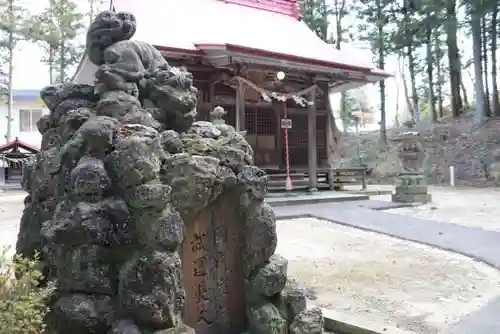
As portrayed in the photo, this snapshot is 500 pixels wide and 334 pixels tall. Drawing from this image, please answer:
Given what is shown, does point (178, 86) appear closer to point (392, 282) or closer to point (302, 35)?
point (392, 282)

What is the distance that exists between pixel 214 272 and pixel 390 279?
9.07 ft

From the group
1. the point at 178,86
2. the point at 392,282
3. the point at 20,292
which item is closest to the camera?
the point at 20,292

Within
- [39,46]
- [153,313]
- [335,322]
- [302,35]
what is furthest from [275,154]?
[39,46]

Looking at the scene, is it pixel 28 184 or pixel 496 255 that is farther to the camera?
pixel 496 255

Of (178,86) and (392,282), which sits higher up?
(178,86)

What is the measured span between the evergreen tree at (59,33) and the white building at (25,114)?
4391mm

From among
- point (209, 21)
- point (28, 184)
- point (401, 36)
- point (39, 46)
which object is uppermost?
point (39, 46)

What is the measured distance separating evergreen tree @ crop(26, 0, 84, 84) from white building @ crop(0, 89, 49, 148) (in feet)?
14.4

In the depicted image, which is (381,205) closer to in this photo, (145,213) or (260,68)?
(260,68)

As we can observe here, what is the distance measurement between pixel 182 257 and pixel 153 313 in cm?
52

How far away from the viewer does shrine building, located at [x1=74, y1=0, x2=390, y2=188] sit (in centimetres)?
1134

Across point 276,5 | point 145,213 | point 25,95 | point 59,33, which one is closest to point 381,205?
point 276,5

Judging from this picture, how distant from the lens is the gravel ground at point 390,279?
4125mm

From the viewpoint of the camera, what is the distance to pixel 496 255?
20.3ft
